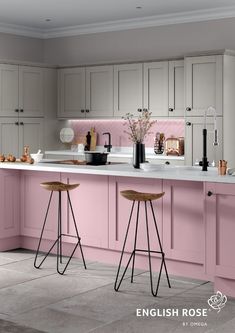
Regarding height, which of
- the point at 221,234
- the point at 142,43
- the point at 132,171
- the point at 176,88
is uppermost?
the point at 142,43

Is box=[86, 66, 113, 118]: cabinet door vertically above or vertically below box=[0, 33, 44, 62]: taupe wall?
below

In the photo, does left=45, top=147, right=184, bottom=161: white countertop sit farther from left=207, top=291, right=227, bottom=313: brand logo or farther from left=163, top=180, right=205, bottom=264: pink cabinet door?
left=207, top=291, right=227, bottom=313: brand logo

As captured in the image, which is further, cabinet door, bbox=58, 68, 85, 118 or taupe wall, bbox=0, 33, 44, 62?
taupe wall, bbox=0, 33, 44, 62

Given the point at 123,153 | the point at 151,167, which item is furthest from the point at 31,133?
the point at 151,167

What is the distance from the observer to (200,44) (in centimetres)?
812

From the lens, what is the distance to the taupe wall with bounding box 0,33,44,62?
915cm

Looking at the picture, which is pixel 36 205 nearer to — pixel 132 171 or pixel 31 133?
pixel 132 171

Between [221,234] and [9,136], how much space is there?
4.52 meters

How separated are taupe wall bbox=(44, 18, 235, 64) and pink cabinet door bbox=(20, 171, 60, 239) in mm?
2613

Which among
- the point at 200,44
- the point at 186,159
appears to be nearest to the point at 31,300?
the point at 186,159

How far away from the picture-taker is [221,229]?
486cm

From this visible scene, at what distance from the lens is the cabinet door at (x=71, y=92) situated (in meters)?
8.92

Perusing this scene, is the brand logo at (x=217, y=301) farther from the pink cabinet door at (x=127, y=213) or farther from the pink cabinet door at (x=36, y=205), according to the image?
the pink cabinet door at (x=36, y=205)

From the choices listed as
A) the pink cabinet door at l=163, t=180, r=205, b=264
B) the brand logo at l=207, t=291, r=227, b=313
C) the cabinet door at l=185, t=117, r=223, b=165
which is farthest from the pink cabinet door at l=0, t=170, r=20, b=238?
the brand logo at l=207, t=291, r=227, b=313
